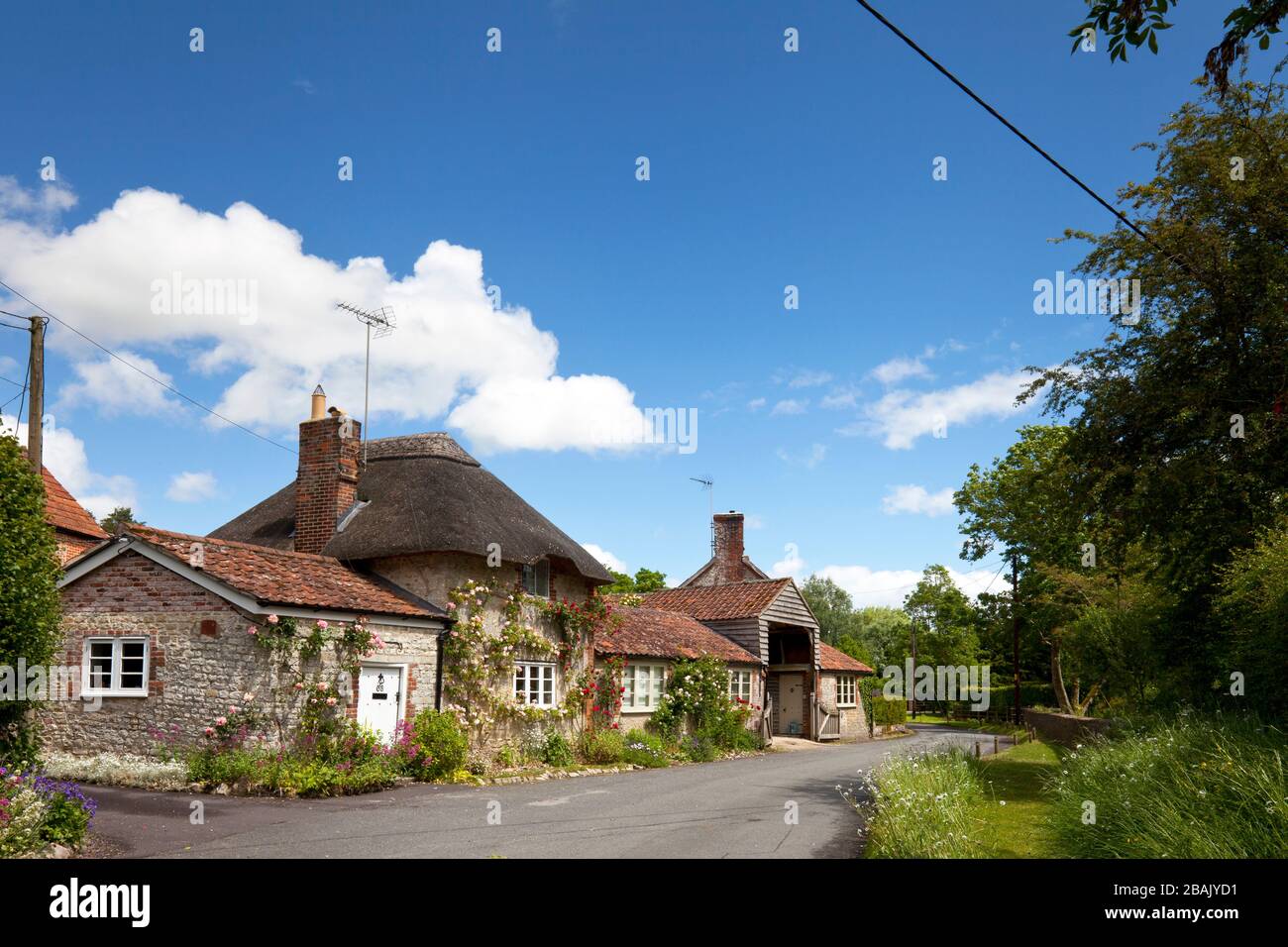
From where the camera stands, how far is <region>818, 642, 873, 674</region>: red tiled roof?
3878 centimetres

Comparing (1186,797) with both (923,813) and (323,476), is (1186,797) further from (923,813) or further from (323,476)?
(323,476)

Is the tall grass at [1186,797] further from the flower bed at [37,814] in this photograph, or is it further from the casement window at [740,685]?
the casement window at [740,685]

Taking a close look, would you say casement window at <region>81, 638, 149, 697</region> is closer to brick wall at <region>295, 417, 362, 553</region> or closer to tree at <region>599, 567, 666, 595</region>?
brick wall at <region>295, 417, 362, 553</region>

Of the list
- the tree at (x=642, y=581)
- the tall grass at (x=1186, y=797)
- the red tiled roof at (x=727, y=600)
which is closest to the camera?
the tall grass at (x=1186, y=797)

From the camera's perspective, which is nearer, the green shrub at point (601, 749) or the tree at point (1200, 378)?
the tree at point (1200, 378)

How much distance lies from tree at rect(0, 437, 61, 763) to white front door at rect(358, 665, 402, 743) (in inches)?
232

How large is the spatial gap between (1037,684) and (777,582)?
2789 centimetres

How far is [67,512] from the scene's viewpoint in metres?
29.0

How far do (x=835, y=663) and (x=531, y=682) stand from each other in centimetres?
2055

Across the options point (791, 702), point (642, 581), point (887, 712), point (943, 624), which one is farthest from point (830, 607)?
point (791, 702)

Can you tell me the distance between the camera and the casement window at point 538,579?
74.3 feet

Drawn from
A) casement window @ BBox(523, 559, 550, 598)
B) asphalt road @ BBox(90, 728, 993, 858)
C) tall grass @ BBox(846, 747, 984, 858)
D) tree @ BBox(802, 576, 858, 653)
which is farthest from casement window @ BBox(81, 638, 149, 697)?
tree @ BBox(802, 576, 858, 653)

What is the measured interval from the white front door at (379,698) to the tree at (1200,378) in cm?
1408

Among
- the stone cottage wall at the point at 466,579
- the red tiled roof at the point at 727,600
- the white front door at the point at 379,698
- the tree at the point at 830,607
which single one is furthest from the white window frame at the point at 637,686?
the tree at the point at 830,607
